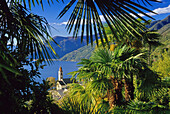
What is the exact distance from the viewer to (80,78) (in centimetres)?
299

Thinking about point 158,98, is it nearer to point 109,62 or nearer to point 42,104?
point 109,62

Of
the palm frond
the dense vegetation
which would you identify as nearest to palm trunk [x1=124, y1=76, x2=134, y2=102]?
the dense vegetation

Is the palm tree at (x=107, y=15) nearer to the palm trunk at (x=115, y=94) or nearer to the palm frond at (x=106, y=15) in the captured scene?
the palm frond at (x=106, y=15)

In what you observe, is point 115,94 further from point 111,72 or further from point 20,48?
point 20,48

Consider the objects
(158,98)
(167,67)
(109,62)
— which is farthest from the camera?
(167,67)

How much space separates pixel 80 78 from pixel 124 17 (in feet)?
7.66

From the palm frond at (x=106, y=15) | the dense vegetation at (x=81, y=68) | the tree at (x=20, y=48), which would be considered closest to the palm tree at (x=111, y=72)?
the dense vegetation at (x=81, y=68)

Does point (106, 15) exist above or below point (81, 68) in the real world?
above

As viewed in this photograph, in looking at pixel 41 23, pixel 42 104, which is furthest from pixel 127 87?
pixel 41 23

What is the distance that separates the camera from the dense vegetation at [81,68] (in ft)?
2.85

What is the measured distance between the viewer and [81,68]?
10.3 ft

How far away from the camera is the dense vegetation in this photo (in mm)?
870

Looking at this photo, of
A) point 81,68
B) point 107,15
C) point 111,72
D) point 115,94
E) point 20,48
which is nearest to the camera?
point 107,15

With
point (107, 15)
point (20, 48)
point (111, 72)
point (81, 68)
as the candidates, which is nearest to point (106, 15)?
point (107, 15)
